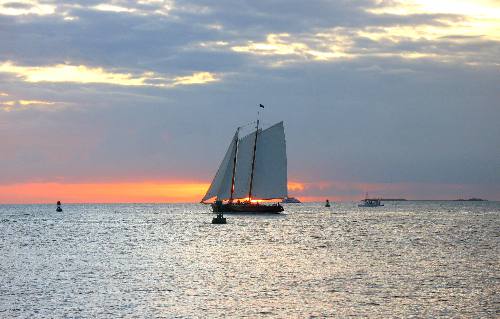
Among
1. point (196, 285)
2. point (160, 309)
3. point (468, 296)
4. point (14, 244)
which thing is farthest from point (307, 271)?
point (14, 244)

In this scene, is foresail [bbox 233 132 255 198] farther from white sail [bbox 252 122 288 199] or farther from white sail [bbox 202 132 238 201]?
white sail [bbox 252 122 288 199]

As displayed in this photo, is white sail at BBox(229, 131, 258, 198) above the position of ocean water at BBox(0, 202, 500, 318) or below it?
Answer: above

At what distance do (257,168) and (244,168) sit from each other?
466 centimetres

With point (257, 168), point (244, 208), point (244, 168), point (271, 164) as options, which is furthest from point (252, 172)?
point (244, 208)

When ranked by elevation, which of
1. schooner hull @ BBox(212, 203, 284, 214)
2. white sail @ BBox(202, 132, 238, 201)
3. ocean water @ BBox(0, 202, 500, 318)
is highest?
white sail @ BBox(202, 132, 238, 201)

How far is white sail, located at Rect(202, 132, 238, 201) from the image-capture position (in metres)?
178

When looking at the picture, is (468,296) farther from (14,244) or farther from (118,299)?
(14,244)

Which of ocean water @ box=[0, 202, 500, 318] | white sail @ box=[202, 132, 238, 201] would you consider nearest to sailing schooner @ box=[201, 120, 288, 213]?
white sail @ box=[202, 132, 238, 201]

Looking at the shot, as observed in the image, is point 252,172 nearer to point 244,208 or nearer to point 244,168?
point 244,168

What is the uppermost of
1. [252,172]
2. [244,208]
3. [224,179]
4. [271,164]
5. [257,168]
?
[271,164]

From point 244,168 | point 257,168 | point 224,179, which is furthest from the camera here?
point 224,179

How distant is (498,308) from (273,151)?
411 feet

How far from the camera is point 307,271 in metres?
66.2

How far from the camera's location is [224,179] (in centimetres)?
17875
